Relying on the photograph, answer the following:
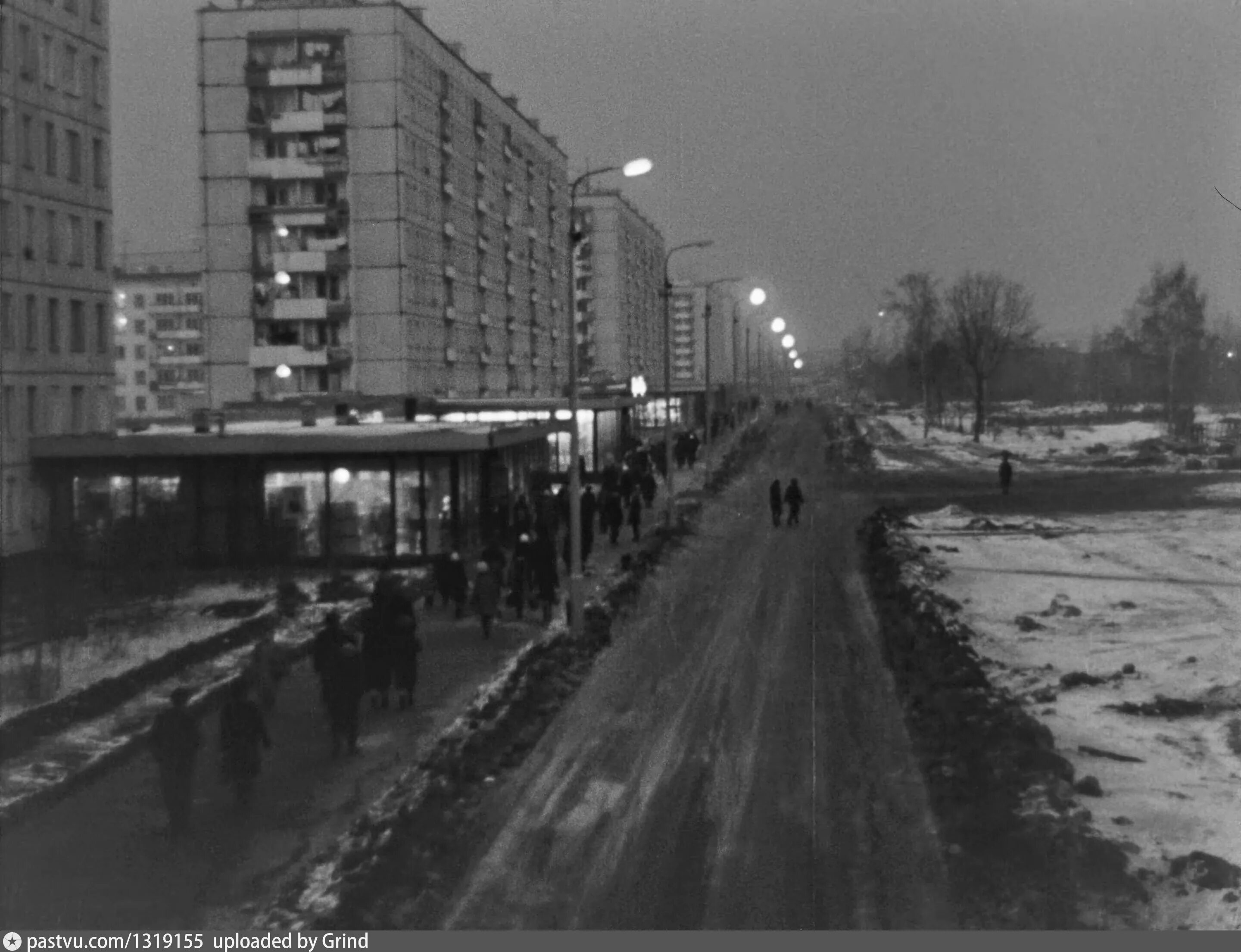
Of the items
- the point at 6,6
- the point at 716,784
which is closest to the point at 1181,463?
the point at 6,6

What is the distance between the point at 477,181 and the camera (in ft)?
180

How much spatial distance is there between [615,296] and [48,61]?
53.2 metres

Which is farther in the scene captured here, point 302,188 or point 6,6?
point 302,188

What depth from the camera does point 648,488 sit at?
113ft

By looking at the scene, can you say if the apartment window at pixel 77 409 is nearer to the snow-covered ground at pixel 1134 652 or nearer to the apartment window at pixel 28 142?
the apartment window at pixel 28 142

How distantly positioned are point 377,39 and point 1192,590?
32467 mm

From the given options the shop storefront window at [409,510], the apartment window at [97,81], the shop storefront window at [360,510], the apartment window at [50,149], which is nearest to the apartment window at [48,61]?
the apartment window at [50,149]

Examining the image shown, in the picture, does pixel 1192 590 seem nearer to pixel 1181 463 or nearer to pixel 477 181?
pixel 1181 463

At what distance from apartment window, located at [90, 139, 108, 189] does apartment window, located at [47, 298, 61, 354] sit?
2.84m

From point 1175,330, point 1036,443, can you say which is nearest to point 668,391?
point 1036,443

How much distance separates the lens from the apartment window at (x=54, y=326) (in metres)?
26.8

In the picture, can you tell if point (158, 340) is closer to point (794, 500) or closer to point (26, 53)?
point (26, 53)

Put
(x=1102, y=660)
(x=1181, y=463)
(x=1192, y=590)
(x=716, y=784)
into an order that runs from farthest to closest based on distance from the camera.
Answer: (x=1181, y=463)
(x=1192, y=590)
(x=1102, y=660)
(x=716, y=784)

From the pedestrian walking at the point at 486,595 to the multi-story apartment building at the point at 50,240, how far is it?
421 inches
